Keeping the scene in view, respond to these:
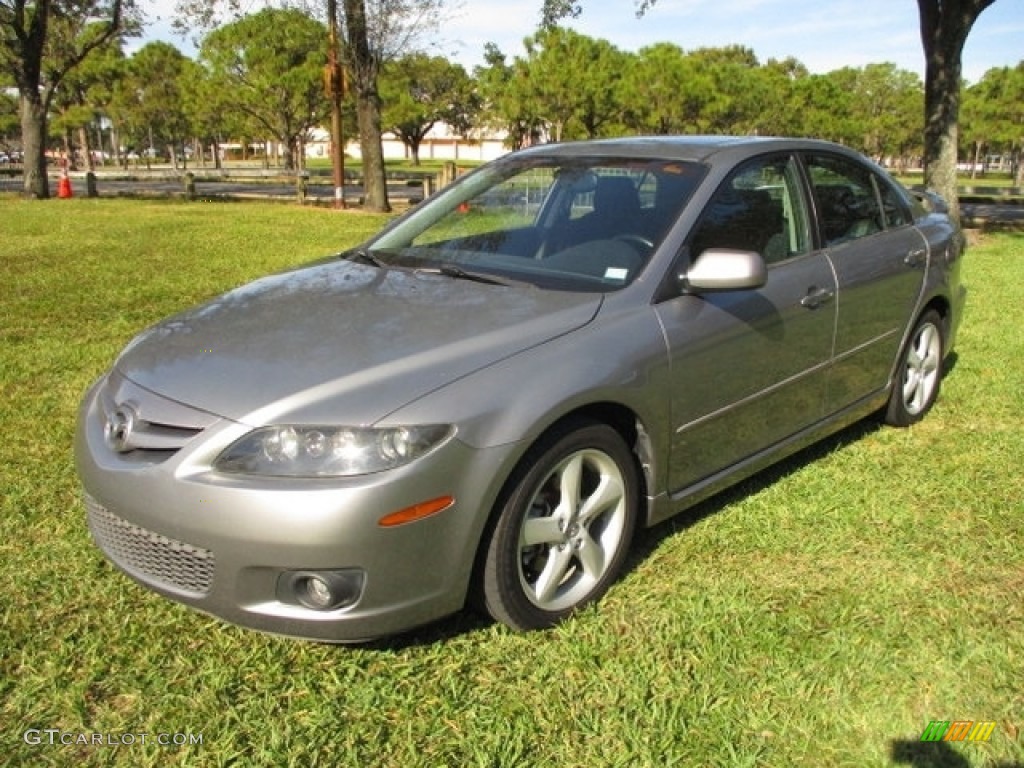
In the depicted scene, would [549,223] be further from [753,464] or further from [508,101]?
[508,101]

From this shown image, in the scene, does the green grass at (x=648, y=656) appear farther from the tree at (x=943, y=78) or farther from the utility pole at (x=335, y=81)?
the utility pole at (x=335, y=81)

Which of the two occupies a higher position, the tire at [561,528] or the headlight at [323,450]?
the headlight at [323,450]

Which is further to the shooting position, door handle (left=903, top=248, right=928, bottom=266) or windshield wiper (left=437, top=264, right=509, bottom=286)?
door handle (left=903, top=248, right=928, bottom=266)

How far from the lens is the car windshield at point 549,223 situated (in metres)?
3.30

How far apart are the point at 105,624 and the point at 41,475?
4.76 feet

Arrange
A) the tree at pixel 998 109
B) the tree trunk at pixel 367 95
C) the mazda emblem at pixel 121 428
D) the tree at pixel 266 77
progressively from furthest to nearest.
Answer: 1. the tree at pixel 998 109
2. the tree at pixel 266 77
3. the tree trunk at pixel 367 95
4. the mazda emblem at pixel 121 428

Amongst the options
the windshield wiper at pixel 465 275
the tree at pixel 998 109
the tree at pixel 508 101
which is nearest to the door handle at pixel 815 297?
the windshield wiper at pixel 465 275

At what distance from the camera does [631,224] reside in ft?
11.2

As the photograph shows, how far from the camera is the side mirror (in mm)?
3080

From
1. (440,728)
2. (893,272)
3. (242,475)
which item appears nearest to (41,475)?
(242,475)

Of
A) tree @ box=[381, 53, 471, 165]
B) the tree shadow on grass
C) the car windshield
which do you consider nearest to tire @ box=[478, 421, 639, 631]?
the car windshield

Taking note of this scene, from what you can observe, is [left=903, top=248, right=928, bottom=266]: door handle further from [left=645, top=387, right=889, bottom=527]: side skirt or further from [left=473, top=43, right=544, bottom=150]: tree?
[left=473, top=43, right=544, bottom=150]: tree

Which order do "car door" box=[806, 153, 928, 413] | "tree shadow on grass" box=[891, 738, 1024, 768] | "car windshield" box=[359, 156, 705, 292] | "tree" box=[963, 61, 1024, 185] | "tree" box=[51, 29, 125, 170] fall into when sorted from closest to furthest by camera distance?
1. "tree shadow on grass" box=[891, 738, 1024, 768]
2. "car windshield" box=[359, 156, 705, 292]
3. "car door" box=[806, 153, 928, 413]
4. "tree" box=[51, 29, 125, 170]
5. "tree" box=[963, 61, 1024, 185]

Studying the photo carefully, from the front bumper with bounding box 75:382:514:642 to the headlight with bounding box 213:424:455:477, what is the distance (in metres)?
0.03
